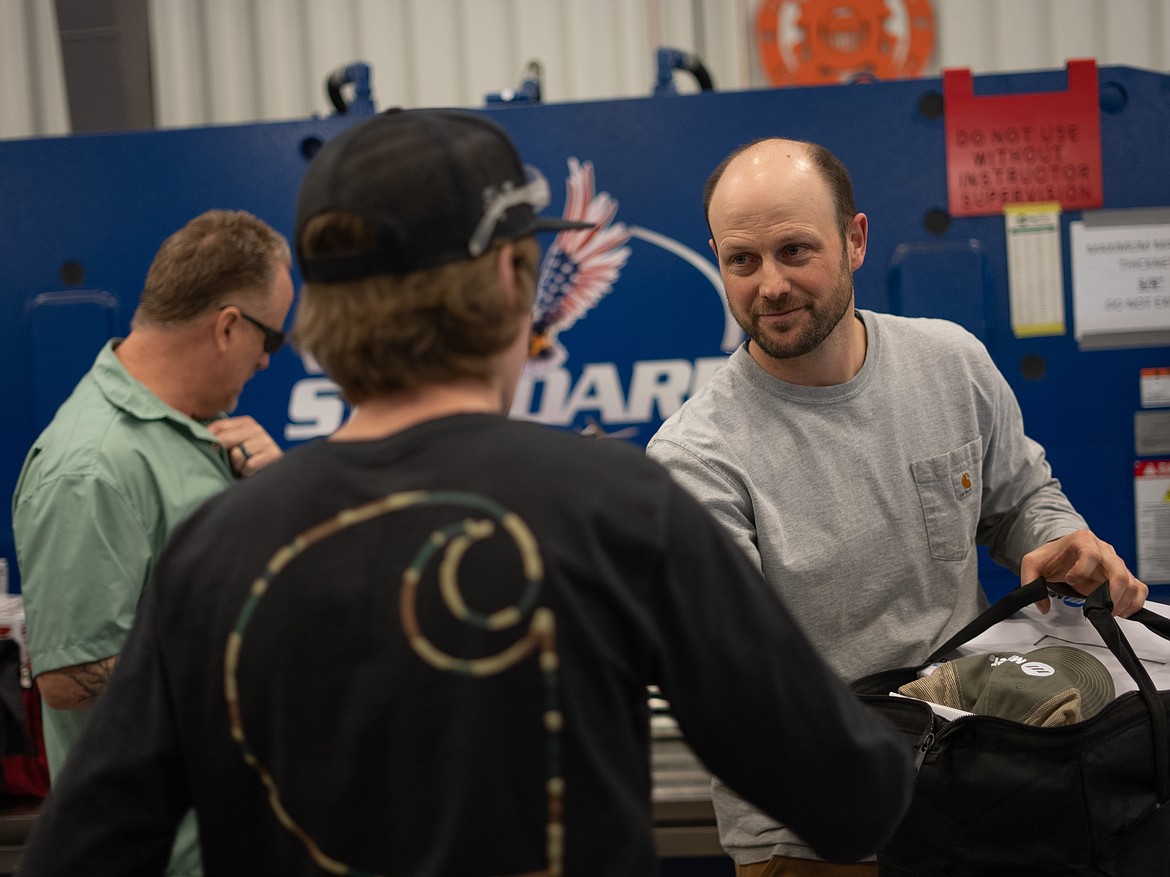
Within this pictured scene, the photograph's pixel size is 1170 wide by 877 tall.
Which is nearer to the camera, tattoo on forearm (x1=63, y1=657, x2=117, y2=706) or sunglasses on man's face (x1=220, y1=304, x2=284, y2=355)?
tattoo on forearm (x1=63, y1=657, x2=117, y2=706)

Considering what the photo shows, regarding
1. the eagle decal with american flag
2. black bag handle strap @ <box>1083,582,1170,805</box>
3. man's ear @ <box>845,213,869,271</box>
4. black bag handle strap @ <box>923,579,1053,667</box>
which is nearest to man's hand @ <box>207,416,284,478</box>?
the eagle decal with american flag

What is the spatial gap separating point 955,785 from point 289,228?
5.41ft

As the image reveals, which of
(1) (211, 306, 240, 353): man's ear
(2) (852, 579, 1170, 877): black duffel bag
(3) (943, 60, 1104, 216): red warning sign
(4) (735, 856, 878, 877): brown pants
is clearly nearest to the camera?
(2) (852, 579, 1170, 877): black duffel bag

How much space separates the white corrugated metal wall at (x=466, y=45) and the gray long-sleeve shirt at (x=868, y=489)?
2221 millimetres

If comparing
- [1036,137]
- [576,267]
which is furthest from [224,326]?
[1036,137]

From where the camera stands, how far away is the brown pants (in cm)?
140

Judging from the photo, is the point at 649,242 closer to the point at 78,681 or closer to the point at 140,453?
the point at 140,453

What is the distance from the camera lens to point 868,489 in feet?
4.93

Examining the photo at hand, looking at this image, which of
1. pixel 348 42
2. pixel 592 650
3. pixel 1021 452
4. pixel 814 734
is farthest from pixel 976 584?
pixel 348 42

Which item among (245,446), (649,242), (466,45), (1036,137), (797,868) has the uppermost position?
(466,45)

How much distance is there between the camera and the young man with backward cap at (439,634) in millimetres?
750

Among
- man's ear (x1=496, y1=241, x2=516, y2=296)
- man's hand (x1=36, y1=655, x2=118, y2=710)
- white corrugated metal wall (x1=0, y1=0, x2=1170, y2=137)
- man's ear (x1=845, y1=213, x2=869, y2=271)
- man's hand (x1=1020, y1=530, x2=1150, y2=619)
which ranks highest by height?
white corrugated metal wall (x1=0, y1=0, x2=1170, y2=137)

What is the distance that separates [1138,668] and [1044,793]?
0.18 meters

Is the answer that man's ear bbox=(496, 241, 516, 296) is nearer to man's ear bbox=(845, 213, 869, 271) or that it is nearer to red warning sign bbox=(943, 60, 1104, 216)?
man's ear bbox=(845, 213, 869, 271)
